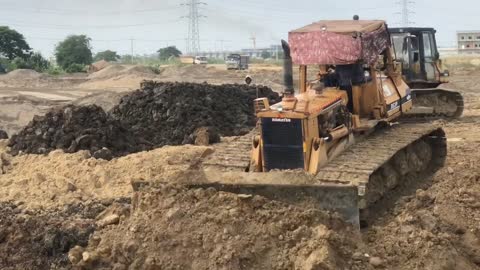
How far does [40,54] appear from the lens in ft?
205

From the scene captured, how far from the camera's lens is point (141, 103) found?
16875mm

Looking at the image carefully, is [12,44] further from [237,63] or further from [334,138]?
A: [334,138]

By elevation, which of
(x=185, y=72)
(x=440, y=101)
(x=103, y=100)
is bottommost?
(x=440, y=101)

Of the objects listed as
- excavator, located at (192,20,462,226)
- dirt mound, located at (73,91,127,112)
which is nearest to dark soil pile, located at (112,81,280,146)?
dirt mound, located at (73,91,127,112)

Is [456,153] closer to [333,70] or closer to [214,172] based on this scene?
[333,70]

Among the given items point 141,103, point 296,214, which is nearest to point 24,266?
point 296,214

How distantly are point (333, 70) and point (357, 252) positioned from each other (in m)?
3.71

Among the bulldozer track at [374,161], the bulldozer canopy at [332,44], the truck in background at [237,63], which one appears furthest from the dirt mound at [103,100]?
the truck in background at [237,63]

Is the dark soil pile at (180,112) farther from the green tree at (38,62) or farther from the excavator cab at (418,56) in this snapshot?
the green tree at (38,62)

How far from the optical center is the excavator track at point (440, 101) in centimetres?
1697

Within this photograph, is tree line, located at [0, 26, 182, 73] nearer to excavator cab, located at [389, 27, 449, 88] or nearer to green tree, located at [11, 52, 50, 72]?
green tree, located at [11, 52, 50, 72]

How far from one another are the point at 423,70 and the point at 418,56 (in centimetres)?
40

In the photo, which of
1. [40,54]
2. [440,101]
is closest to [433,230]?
[440,101]

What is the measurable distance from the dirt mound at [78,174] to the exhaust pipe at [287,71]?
6.66 ft
